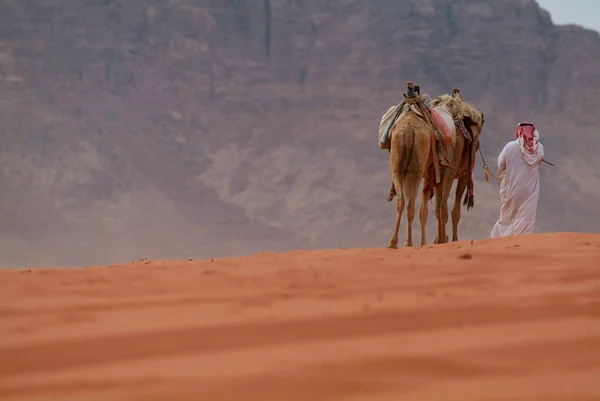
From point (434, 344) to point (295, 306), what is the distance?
97cm

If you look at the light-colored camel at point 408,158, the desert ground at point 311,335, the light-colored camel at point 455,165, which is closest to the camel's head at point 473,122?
the light-colored camel at point 455,165

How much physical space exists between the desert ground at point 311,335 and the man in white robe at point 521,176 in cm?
898

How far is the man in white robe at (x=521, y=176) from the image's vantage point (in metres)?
14.5

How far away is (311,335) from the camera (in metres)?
3.75

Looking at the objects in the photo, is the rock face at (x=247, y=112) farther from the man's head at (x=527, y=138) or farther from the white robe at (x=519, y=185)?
the man's head at (x=527, y=138)

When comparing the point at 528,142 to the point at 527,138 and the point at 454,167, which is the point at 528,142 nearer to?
the point at 527,138

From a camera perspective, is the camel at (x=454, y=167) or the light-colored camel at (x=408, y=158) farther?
the camel at (x=454, y=167)

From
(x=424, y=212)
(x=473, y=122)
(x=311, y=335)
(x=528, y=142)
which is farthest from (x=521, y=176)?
(x=311, y=335)

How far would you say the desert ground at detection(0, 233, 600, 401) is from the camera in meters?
3.02

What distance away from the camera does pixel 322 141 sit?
2435 inches

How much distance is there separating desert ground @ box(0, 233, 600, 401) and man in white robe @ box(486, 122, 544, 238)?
8984mm

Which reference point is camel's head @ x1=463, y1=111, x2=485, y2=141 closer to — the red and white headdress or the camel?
the camel

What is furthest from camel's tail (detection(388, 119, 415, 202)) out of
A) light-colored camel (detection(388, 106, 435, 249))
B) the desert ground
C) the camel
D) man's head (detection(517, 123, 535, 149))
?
the desert ground

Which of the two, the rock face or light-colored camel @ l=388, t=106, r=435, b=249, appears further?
the rock face
